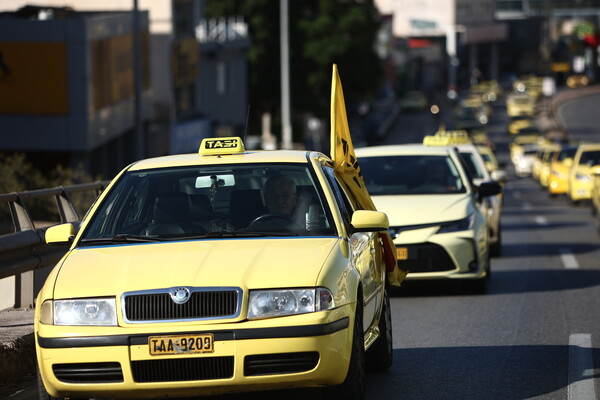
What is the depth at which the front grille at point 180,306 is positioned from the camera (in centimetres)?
687

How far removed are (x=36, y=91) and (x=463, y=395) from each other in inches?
1269

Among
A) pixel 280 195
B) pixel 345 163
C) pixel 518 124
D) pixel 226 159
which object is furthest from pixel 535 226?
pixel 518 124

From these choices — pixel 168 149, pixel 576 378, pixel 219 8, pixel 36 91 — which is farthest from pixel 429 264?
pixel 219 8

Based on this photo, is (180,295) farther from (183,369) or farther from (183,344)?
(183,369)

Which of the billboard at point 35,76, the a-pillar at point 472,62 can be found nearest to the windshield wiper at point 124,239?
the billboard at point 35,76

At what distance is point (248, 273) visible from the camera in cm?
702

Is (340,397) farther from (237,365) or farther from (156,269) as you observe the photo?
(156,269)

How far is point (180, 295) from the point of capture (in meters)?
6.85

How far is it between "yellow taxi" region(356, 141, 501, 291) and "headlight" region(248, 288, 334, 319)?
6.87m

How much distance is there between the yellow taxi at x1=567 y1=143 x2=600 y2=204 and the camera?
31656 millimetres

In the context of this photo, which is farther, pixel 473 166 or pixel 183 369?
pixel 473 166

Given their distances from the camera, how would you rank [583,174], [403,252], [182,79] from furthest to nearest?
[182,79] < [583,174] < [403,252]

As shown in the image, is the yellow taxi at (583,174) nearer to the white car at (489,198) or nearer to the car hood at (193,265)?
the white car at (489,198)

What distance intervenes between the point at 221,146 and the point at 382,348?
5.60ft
